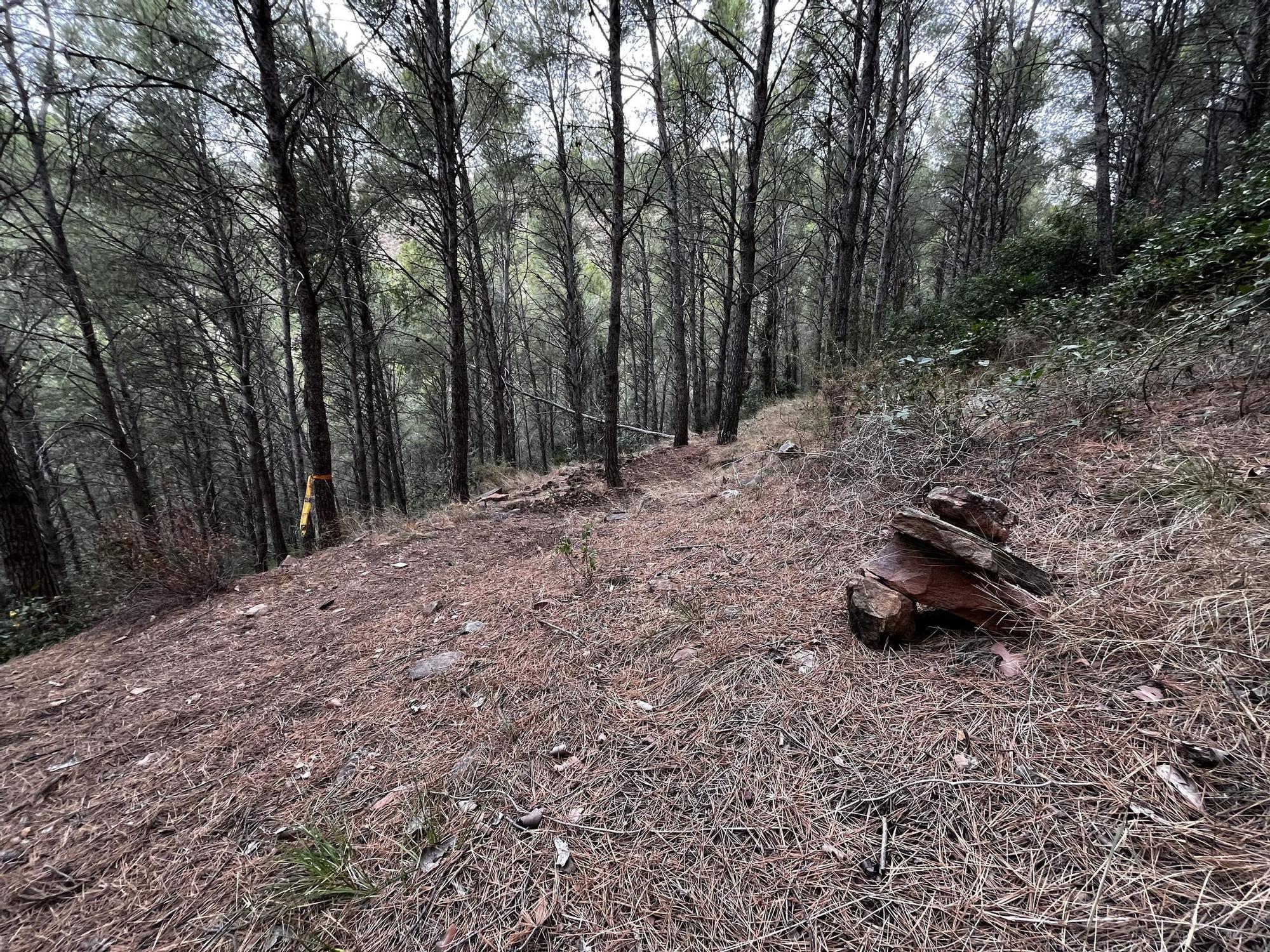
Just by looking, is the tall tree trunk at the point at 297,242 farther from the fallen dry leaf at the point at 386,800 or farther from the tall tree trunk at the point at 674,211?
the fallen dry leaf at the point at 386,800

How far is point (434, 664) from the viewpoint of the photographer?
2.32 metres

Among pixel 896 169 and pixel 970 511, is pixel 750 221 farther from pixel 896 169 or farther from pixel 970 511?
pixel 970 511

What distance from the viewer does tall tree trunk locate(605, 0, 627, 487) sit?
17.3 ft

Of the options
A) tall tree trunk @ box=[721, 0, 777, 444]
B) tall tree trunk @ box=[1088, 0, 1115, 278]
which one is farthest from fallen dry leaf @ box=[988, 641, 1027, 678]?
tall tree trunk @ box=[1088, 0, 1115, 278]

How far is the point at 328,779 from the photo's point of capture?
1.66 metres

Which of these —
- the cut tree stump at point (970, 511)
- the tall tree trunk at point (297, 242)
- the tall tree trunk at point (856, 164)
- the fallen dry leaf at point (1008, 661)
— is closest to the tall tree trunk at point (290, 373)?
the tall tree trunk at point (297, 242)

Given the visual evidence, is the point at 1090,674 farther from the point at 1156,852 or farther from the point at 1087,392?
the point at 1087,392

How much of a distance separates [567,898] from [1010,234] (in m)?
25.5

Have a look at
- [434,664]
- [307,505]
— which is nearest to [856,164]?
[434,664]

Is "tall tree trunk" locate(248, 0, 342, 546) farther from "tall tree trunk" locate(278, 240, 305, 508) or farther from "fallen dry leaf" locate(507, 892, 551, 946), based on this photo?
"fallen dry leaf" locate(507, 892, 551, 946)

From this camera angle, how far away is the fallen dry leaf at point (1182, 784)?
3.18ft

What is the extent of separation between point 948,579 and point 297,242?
744 centimetres

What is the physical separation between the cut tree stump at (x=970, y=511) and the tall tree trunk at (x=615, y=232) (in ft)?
14.1

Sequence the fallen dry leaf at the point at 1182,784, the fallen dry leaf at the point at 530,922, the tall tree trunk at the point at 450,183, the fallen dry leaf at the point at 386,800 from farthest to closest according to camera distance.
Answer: the tall tree trunk at the point at 450,183 < the fallen dry leaf at the point at 386,800 < the fallen dry leaf at the point at 530,922 < the fallen dry leaf at the point at 1182,784
